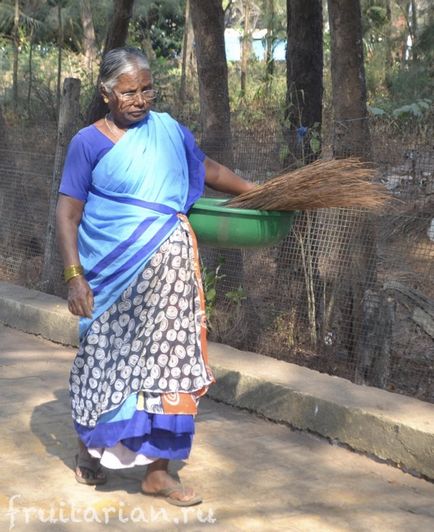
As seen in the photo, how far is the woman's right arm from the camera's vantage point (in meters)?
3.77

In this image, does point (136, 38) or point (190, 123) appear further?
point (136, 38)

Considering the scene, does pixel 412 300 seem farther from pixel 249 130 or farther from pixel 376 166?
pixel 249 130

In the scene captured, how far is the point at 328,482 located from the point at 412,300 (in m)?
1.65

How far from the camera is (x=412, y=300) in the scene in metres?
5.51

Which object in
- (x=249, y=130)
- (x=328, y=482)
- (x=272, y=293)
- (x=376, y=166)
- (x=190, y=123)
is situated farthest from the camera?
(x=190, y=123)

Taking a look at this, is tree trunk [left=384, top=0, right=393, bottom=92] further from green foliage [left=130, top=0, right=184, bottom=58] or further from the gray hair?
the gray hair

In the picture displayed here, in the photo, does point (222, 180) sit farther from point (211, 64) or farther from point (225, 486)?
point (211, 64)

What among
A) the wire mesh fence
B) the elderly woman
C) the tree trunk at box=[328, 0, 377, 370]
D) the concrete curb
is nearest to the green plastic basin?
the elderly woman

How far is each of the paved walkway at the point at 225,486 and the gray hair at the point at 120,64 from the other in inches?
65.4

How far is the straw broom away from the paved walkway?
1.19m

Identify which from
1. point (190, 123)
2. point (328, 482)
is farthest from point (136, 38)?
point (328, 482)

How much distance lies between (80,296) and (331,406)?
1.57m

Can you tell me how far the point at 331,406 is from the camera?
4.72 m

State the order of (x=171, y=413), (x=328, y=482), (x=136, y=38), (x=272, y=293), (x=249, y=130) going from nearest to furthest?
(x=171, y=413), (x=328, y=482), (x=272, y=293), (x=249, y=130), (x=136, y=38)
